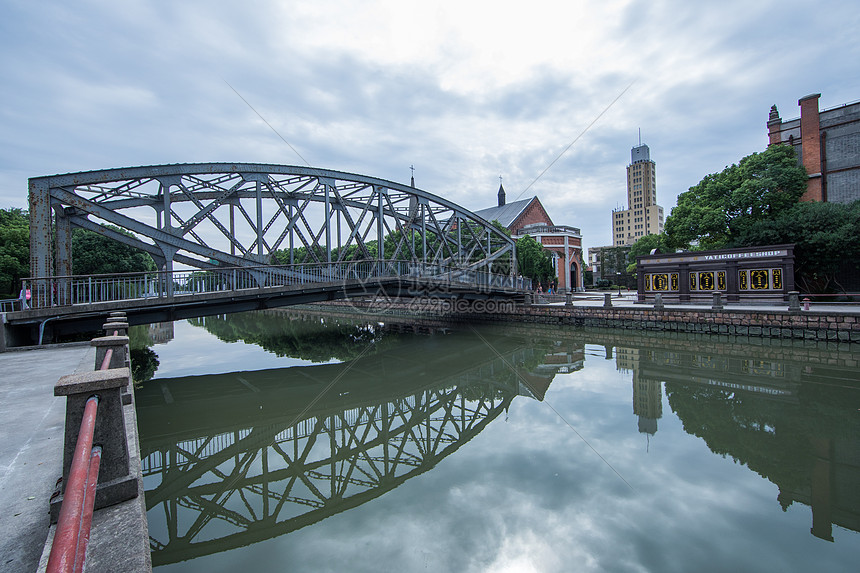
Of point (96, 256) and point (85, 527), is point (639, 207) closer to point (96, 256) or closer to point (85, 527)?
point (96, 256)

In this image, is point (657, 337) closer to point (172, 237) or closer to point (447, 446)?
point (447, 446)

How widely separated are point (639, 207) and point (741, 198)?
281 ft

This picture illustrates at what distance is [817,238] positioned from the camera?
21.7 meters

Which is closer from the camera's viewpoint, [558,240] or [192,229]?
[192,229]

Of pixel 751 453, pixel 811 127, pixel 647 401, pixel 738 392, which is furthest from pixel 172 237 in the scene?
pixel 811 127

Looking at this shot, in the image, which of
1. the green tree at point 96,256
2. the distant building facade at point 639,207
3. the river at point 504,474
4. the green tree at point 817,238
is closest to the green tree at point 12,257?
the green tree at point 96,256

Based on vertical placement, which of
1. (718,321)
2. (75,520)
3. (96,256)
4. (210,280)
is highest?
(96,256)

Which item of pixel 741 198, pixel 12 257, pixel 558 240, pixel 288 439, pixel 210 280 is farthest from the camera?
pixel 558 240

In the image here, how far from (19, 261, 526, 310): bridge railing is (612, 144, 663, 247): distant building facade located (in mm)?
94627

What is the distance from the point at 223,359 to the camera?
615 inches

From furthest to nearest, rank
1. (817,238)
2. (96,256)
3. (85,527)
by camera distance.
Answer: (96,256) < (817,238) < (85,527)

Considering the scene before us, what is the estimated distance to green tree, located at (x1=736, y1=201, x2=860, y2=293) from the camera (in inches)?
840

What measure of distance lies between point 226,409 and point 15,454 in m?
5.88

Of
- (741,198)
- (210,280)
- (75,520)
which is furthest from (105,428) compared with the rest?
(741,198)
